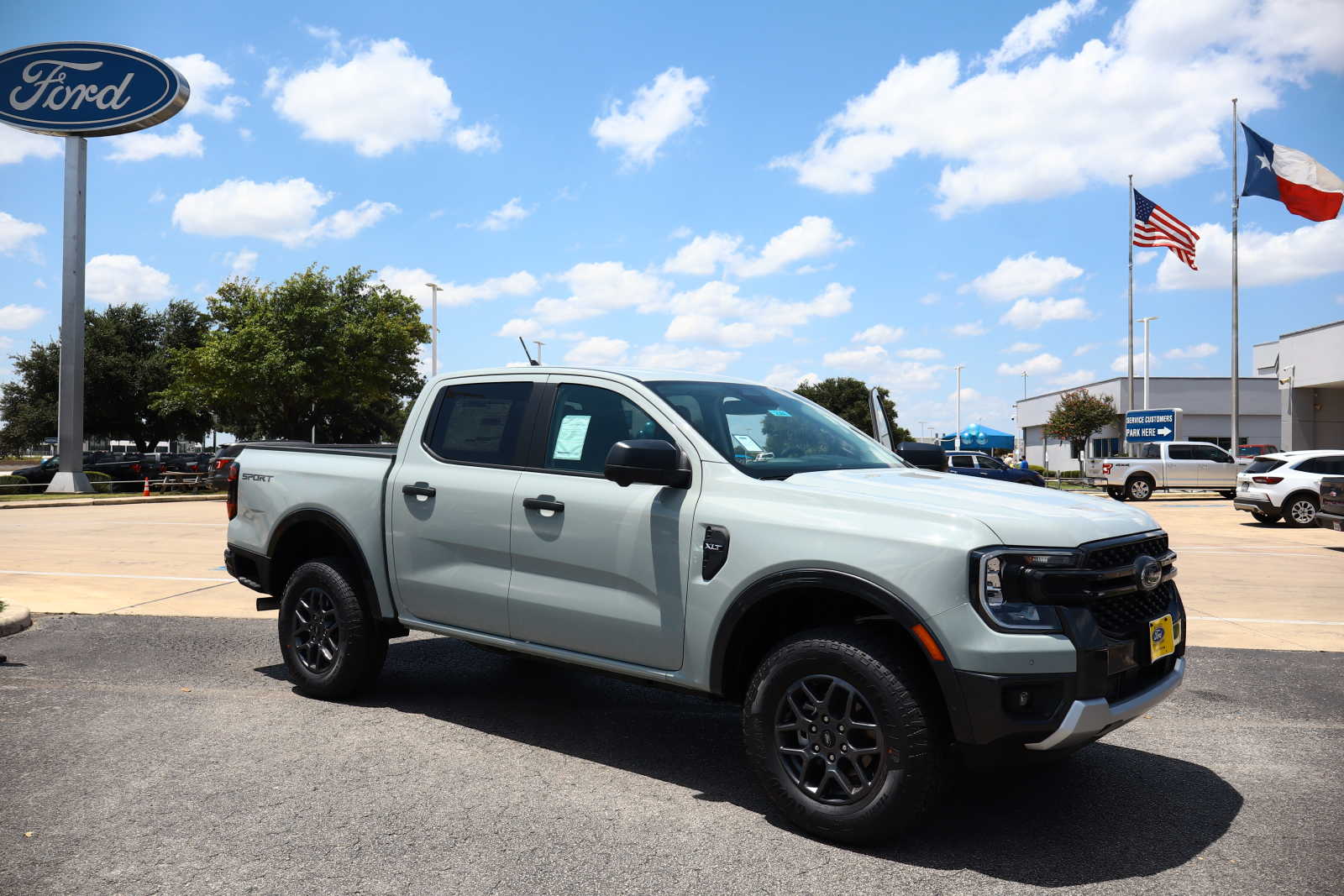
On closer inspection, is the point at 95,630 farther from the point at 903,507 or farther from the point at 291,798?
the point at 903,507

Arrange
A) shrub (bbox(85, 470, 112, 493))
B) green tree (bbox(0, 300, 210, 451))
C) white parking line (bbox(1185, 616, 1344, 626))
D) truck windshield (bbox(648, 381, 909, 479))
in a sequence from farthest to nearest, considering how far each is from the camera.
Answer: green tree (bbox(0, 300, 210, 451))
shrub (bbox(85, 470, 112, 493))
white parking line (bbox(1185, 616, 1344, 626))
truck windshield (bbox(648, 381, 909, 479))

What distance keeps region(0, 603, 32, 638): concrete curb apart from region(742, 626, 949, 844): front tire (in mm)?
6671

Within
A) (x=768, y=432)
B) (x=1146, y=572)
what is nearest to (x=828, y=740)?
(x=1146, y=572)

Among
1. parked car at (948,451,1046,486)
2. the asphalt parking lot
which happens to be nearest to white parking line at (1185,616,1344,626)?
the asphalt parking lot

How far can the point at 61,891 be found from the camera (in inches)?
132

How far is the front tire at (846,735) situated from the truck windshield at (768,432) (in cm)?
85

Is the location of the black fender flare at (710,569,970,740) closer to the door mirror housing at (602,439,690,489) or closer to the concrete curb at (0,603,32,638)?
the door mirror housing at (602,439,690,489)

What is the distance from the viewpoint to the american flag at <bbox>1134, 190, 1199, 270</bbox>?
110ft

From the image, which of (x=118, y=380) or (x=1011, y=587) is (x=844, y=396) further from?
(x=1011, y=587)

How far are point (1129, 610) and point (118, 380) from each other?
55.5m

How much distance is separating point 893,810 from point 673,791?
1123 mm

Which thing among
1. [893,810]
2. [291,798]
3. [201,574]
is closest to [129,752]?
[291,798]

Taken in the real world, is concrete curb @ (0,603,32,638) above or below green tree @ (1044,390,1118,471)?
below

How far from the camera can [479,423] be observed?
5379 mm
